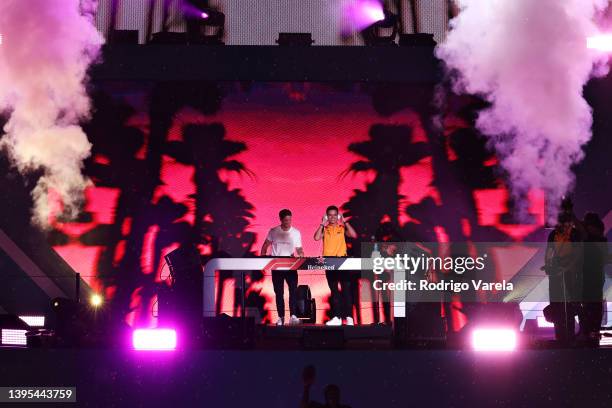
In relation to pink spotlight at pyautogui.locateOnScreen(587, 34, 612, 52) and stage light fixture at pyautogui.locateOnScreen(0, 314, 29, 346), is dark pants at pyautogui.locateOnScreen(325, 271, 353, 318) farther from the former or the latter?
pink spotlight at pyautogui.locateOnScreen(587, 34, 612, 52)

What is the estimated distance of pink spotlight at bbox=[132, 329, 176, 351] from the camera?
219 inches

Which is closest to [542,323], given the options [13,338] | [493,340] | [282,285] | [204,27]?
[282,285]

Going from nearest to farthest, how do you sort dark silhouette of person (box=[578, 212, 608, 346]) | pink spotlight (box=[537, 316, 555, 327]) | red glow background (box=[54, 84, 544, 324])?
1. dark silhouette of person (box=[578, 212, 608, 346])
2. pink spotlight (box=[537, 316, 555, 327])
3. red glow background (box=[54, 84, 544, 324])

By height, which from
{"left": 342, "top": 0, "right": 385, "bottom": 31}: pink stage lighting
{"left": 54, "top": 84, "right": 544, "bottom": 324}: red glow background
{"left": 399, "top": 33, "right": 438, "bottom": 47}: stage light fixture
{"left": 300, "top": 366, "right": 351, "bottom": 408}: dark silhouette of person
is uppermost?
{"left": 342, "top": 0, "right": 385, "bottom": 31}: pink stage lighting

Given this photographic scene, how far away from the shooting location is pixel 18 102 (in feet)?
29.6

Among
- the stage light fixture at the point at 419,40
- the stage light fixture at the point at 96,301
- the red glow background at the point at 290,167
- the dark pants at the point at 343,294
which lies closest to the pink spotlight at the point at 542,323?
the red glow background at the point at 290,167

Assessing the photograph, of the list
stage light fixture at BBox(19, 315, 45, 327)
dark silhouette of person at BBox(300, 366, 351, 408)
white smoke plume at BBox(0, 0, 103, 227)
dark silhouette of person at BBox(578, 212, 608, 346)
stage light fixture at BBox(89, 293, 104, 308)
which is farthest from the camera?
white smoke plume at BBox(0, 0, 103, 227)

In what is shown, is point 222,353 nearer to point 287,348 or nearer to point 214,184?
point 287,348

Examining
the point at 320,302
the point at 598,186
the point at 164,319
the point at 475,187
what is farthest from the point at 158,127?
the point at 598,186

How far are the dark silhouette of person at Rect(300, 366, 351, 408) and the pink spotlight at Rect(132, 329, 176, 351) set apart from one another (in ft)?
2.65

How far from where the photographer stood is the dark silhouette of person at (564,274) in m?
5.96

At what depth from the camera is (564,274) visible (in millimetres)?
6098

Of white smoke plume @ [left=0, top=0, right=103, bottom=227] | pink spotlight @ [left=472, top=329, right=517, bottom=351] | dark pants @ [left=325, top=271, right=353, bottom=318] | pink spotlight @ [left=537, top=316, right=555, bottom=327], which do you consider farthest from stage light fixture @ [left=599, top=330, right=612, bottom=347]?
white smoke plume @ [left=0, top=0, right=103, bottom=227]

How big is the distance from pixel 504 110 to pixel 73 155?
4.26 meters
